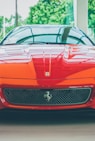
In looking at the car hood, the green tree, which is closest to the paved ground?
the car hood

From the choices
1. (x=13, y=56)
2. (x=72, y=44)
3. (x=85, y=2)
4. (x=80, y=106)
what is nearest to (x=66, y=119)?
(x=80, y=106)

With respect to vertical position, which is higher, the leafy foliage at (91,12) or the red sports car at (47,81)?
the leafy foliage at (91,12)

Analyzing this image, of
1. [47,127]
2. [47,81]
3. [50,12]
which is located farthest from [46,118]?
[50,12]

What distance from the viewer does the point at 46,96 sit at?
306 centimetres

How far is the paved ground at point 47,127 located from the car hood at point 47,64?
308 millimetres

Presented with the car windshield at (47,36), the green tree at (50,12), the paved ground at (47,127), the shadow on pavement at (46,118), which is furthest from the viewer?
the green tree at (50,12)

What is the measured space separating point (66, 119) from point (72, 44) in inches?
45.9

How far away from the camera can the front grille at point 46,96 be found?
305 cm

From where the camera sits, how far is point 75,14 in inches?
491

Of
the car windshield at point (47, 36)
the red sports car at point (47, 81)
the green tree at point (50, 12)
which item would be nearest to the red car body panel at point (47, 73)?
the red sports car at point (47, 81)

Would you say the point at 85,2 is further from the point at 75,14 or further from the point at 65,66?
the point at 65,66

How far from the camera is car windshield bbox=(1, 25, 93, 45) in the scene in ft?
14.4

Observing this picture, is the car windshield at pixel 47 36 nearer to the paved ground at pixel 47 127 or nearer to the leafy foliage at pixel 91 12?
the paved ground at pixel 47 127

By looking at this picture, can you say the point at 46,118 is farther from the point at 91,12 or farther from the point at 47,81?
the point at 91,12
